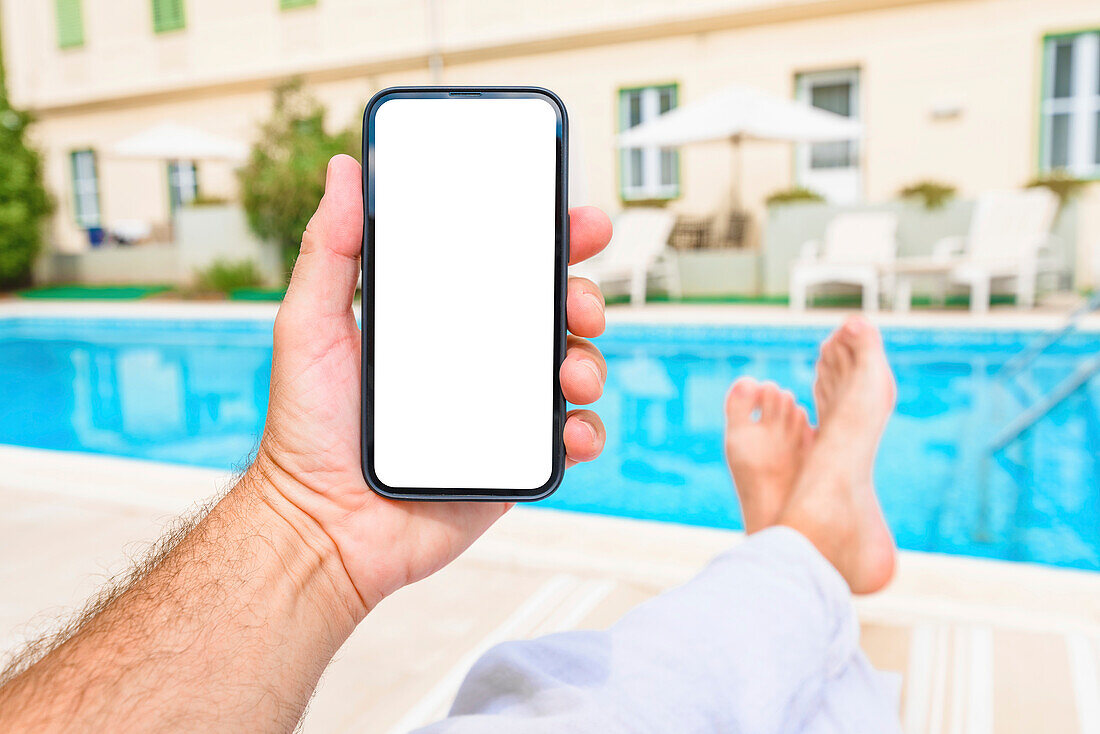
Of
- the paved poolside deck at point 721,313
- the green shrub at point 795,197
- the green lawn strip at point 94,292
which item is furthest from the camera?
the green lawn strip at point 94,292

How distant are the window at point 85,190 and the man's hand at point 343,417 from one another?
48.0 feet

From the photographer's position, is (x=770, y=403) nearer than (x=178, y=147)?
Yes

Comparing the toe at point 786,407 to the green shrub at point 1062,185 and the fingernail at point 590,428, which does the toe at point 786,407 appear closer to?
the fingernail at point 590,428

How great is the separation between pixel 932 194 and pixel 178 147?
865 cm

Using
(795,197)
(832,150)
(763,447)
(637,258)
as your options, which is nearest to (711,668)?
(763,447)

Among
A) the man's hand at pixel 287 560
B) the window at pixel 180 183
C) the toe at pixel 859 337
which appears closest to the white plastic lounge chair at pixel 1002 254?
the toe at pixel 859 337

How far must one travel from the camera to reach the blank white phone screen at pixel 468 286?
841mm

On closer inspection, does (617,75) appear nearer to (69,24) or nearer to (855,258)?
(855,258)

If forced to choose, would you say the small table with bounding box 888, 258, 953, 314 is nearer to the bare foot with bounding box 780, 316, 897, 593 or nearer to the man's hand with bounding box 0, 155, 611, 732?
the bare foot with bounding box 780, 316, 897, 593

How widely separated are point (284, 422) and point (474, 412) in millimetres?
197

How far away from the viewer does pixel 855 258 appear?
7.45m

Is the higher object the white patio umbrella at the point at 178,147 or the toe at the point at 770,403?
the white patio umbrella at the point at 178,147

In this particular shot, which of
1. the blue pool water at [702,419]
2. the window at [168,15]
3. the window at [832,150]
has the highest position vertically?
the window at [168,15]

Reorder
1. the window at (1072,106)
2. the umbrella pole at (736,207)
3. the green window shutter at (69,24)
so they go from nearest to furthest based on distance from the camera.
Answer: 1. the window at (1072,106)
2. the umbrella pole at (736,207)
3. the green window shutter at (69,24)
